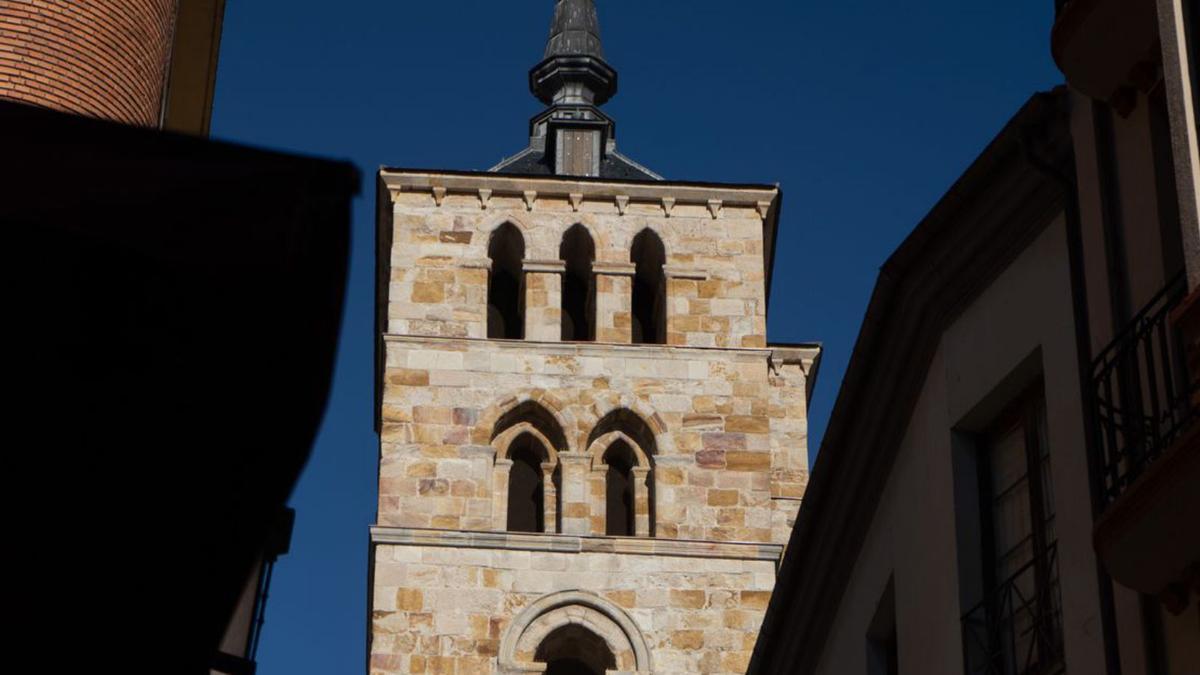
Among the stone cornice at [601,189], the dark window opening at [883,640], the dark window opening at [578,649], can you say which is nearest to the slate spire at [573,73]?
the stone cornice at [601,189]

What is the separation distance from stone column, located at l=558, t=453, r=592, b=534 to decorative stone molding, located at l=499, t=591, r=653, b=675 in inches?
42.1

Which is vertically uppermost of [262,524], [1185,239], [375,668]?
[375,668]

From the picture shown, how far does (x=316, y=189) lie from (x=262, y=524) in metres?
0.51

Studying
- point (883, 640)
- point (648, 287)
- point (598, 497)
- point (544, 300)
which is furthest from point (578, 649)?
point (883, 640)

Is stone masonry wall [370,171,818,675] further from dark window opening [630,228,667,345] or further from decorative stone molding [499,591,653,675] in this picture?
dark window opening [630,228,667,345]

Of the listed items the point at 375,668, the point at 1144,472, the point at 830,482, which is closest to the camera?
the point at 1144,472

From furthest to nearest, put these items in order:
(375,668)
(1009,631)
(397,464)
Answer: (397,464), (375,668), (1009,631)

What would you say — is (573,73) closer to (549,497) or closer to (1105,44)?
(549,497)

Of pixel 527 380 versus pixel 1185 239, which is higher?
pixel 527 380

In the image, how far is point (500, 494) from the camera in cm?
3281

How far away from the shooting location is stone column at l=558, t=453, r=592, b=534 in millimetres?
32531

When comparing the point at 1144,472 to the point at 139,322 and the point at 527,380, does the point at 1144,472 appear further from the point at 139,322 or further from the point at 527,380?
the point at 527,380

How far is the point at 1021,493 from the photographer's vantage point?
11.1 metres

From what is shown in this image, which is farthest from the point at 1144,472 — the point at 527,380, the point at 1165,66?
the point at 527,380
